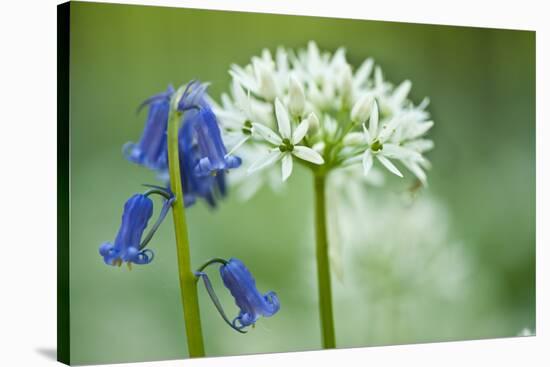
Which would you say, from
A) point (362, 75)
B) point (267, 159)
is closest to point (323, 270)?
point (267, 159)

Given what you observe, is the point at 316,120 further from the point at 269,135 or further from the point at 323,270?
the point at 323,270

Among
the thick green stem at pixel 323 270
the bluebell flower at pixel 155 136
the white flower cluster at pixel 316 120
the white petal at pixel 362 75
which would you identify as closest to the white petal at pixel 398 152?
the white flower cluster at pixel 316 120

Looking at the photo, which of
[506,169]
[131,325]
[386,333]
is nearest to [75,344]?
[131,325]

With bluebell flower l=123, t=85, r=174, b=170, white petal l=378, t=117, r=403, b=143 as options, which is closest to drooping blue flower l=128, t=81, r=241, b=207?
bluebell flower l=123, t=85, r=174, b=170

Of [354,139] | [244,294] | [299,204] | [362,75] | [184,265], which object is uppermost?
[362,75]

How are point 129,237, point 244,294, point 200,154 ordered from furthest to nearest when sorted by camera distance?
point 200,154 < point 244,294 < point 129,237

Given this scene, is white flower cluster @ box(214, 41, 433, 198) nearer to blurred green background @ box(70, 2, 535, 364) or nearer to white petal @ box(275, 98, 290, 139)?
white petal @ box(275, 98, 290, 139)

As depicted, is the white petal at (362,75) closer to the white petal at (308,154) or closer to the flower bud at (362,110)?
the flower bud at (362,110)
